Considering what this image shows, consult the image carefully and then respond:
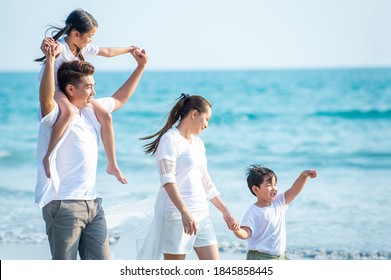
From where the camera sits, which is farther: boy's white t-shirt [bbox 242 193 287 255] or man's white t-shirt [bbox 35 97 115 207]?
boy's white t-shirt [bbox 242 193 287 255]

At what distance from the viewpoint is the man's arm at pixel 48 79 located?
8.49 feet

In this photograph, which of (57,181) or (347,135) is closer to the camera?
(57,181)

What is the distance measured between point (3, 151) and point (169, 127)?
7271mm

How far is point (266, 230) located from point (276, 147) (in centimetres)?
772

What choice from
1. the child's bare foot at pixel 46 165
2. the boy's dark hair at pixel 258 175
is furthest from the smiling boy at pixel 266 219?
the child's bare foot at pixel 46 165

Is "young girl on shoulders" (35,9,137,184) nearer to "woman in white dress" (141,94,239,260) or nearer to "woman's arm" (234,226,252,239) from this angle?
"woman in white dress" (141,94,239,260)

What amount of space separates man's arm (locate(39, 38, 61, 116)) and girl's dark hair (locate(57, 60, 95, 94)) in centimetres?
14

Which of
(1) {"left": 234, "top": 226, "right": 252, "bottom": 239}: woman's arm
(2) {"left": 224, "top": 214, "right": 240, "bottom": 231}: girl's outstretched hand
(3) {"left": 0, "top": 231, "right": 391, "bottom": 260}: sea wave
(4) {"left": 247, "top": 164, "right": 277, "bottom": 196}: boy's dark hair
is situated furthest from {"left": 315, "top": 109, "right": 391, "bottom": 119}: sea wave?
(2) {"left": 224, "top": 214, "right": 240, "bottom": 231}: girl's outstretched hand

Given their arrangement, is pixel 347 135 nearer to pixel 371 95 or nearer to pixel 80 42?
pixel 371 95

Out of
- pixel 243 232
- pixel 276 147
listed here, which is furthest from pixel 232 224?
pixel 276 147

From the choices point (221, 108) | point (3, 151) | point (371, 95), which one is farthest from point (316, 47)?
point (3, 151)

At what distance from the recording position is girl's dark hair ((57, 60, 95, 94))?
2766mm

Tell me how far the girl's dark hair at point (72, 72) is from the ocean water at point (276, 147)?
511 mm

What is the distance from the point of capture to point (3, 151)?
32.3ft
